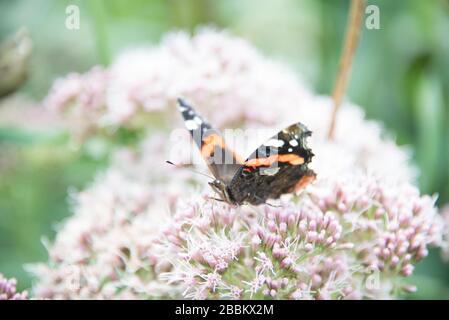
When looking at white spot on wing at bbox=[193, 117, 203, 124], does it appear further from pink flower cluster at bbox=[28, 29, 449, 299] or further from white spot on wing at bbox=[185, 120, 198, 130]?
pink flower cluster at bbox=[28, 29, 449, 299]

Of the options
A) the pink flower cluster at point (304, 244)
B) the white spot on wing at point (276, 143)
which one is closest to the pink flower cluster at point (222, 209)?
the pink flower cluster at point (304, 244)

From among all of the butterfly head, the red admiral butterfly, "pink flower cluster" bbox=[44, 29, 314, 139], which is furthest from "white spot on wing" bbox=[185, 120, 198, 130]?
"pink flower cluster" bbox=[44, 29, 314, 139]

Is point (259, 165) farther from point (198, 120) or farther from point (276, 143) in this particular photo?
point (198, 120)

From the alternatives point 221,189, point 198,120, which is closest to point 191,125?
point 198,120

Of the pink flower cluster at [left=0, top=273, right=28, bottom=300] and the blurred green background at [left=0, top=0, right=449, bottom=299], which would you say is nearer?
the pink flower cluster at [left=0, top=273, right=28, bottom=300]

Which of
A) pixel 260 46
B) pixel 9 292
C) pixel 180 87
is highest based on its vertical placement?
pixel 260 46

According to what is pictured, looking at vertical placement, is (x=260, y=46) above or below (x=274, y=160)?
above
